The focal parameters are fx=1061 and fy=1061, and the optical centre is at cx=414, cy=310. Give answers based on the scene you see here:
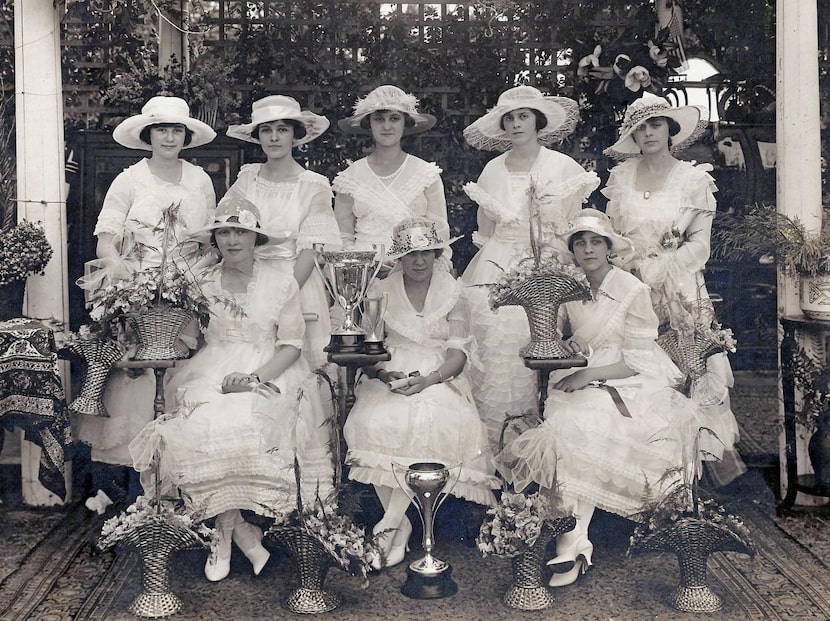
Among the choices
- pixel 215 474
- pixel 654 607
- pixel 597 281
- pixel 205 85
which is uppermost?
pixel 205 85

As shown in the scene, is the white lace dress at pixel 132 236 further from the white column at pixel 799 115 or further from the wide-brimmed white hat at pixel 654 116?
the white column at pixel 799 115

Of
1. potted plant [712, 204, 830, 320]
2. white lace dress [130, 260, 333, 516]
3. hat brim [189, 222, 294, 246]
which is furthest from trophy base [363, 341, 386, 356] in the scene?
potted plant [712, 204, 830, 320]

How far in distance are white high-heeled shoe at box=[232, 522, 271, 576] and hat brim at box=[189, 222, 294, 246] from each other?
53.5 inches

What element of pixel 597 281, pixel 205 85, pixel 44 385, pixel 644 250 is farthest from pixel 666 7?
pixel 44 385

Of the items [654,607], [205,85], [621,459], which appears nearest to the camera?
[654,607]

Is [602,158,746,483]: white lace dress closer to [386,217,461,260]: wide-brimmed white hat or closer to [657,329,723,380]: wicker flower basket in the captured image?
[657,329,723,380]: wicker flower basket

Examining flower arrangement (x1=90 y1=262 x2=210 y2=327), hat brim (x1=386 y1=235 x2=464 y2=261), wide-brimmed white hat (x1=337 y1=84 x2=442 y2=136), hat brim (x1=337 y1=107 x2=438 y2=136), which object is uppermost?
wide-brimmed white hat (x1=337 y1=84 x2=442 y2=136)

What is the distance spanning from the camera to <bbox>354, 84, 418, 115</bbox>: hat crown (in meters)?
5.66

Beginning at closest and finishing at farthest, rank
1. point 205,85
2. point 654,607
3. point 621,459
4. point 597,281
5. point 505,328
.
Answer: point 654,607 < point 621,459 < point 597,281 < point 505,328 < point 205,85

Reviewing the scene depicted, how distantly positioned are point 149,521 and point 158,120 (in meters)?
2.18

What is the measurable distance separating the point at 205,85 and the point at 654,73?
8.98 ft

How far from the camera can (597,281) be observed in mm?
5121

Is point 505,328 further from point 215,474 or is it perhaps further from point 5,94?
point 5,94

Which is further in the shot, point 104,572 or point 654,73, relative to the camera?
point 654,73
